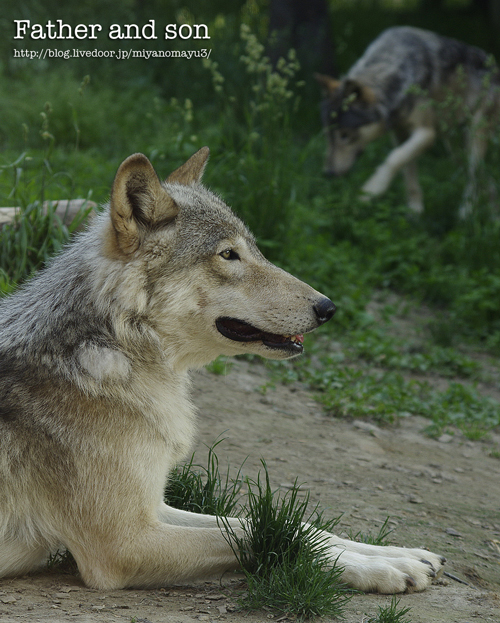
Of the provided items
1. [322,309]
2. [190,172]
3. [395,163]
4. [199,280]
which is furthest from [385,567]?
[395,163]

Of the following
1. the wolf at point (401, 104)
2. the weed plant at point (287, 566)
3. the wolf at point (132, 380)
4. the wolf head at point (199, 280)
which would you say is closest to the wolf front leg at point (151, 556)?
the wolf at point (132, 380)

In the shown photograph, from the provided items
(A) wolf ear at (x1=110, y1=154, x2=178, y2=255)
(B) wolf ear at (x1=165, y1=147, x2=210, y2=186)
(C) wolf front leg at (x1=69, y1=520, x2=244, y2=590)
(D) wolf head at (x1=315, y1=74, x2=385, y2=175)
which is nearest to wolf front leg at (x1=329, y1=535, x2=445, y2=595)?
(C) wolf front leg at (x1=69, y1=520, x2=244, y2=590)

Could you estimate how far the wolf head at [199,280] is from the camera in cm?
308

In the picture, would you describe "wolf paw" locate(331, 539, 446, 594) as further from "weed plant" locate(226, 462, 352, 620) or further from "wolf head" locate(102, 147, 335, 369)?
"wolf head" locate(102, 147, 335, 369)

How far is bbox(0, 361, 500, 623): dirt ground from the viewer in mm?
2773

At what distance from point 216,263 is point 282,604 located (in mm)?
1529

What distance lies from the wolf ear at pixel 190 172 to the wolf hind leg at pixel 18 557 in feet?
6.50

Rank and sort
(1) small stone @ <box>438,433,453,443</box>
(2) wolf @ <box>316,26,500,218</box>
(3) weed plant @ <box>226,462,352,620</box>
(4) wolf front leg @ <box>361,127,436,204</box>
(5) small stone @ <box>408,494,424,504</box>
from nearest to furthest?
(3) weed plant @ <box>226,462,352,620</box>
(5) small stone @ <box>408,494,424,504</box>
(1) small stone @ <box>438,433,453,443</box>
(2) wolf @ <box>316,26,500,218</box>
(4) wolf front leg @ <box>361,127,436,204</box>

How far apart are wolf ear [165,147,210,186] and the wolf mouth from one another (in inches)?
36.2

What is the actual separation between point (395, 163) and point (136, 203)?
703 centimetres

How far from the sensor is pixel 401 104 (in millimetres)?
9609

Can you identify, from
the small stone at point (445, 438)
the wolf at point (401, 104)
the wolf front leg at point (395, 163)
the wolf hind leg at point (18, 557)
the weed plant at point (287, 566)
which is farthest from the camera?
the wolf front leg at point (395, 163)

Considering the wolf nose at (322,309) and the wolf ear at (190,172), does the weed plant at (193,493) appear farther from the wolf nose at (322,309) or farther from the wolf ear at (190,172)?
the wolf ear at (190,172)

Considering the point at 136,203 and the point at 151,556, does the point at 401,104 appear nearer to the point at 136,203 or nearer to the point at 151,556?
the point at 136,203
